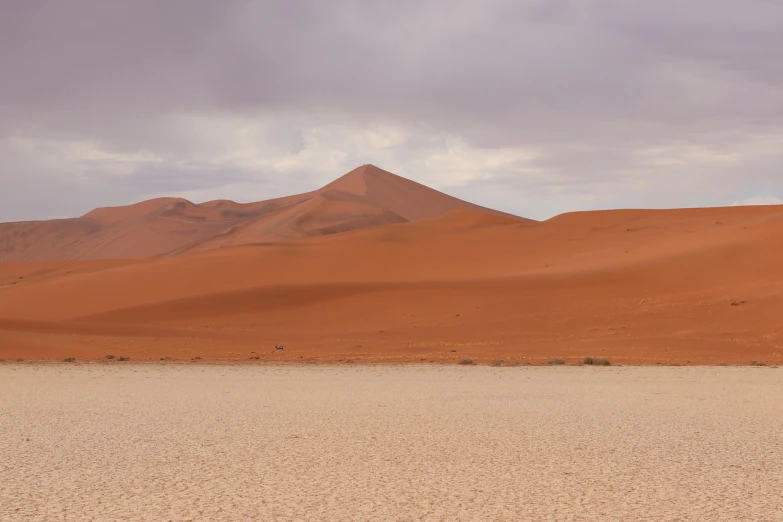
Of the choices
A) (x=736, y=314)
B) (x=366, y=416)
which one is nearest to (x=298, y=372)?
(x=366, y=416)

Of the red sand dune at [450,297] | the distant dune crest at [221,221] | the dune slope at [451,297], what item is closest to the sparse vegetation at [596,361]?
the red sand dune at [450,297]

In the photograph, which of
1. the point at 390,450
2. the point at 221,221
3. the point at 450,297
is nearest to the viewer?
the point at 390,450

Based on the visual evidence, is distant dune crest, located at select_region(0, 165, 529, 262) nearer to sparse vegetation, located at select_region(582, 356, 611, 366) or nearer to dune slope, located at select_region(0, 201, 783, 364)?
→ dune slope, located at select_region(0, 201, 783, 364)

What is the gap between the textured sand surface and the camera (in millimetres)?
6730

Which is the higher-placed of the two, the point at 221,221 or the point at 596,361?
the point at 221,221

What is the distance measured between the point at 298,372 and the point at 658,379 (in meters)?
7.52

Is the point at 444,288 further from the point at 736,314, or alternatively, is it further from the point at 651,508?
the point at 651,508

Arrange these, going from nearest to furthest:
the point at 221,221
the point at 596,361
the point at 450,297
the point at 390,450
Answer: the point at 390,450 → the point at 596,361 → the point at 450,297 → the point at 221,221

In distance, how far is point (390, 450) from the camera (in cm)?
914

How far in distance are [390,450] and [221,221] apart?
88.2m

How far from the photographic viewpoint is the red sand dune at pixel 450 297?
2417cm

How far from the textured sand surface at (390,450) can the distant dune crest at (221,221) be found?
202 feet

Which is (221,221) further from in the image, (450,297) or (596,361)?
(596,361)

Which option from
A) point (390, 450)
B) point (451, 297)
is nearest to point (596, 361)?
point (390, 450)
